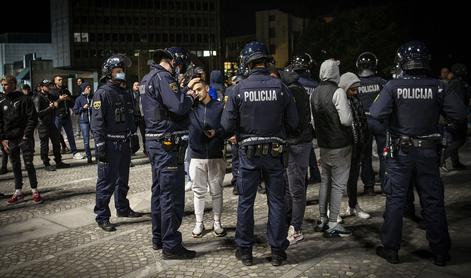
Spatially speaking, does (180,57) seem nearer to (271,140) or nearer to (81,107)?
(271,140)

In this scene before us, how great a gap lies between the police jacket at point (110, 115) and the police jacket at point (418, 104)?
3634 millimetres

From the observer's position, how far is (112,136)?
6.37 meters

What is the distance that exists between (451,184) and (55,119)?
1034cm

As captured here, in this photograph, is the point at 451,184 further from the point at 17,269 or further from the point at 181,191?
the point at 17,269

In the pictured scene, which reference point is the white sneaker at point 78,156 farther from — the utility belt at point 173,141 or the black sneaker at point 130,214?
the utility belt at point 173,141

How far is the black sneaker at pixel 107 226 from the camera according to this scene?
6.15m

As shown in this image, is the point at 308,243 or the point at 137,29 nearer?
the point at 308,243

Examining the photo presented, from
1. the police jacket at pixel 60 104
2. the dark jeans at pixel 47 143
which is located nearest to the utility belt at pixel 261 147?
the dark jeans at pixel 47 143

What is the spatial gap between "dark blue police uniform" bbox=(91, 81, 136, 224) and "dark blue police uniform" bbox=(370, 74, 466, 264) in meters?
3.66

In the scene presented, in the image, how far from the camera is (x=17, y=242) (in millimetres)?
5867

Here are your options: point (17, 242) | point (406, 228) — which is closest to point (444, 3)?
point (406, 228)

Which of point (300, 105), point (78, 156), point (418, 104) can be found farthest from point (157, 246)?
point (78, 156)

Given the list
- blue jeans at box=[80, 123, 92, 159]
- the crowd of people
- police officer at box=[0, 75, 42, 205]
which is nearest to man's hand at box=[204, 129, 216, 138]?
the crowd of people

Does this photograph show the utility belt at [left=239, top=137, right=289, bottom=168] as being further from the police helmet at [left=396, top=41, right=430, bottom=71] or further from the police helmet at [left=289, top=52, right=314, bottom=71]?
the police helmet at [left=289, top=52, right=314, bottom=71]
